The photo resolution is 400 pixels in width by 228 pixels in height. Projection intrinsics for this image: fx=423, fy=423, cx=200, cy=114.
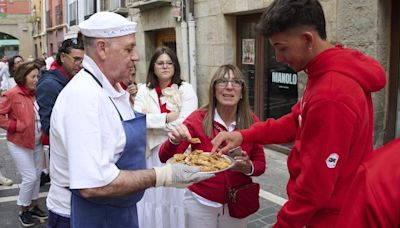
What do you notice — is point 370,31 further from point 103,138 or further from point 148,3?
point 148,3

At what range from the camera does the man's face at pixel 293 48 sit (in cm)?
183

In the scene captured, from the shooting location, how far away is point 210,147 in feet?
10.1

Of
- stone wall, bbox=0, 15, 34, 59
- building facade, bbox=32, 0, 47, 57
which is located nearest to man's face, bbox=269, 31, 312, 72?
building facade, bbox=32, 0, 47, 57

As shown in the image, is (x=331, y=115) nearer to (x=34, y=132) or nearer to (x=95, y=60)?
(x=95, y=60)

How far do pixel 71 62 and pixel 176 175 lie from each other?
2.21 meters

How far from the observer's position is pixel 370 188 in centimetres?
109

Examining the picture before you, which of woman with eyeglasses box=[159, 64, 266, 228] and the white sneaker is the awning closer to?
the white sneaker

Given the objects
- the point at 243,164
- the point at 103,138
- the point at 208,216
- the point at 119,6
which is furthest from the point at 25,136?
the point at 119,6

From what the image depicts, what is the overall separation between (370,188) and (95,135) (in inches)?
46.9

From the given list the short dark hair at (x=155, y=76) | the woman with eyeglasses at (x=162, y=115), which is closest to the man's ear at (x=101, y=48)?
the woman with eyeglasses at (x=162, y=115)

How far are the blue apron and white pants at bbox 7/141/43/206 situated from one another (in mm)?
3107

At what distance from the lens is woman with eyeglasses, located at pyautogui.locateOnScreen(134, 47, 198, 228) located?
410cm

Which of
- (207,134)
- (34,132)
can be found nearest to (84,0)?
(34,132)

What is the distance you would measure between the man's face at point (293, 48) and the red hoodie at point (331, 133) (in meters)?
0.05
